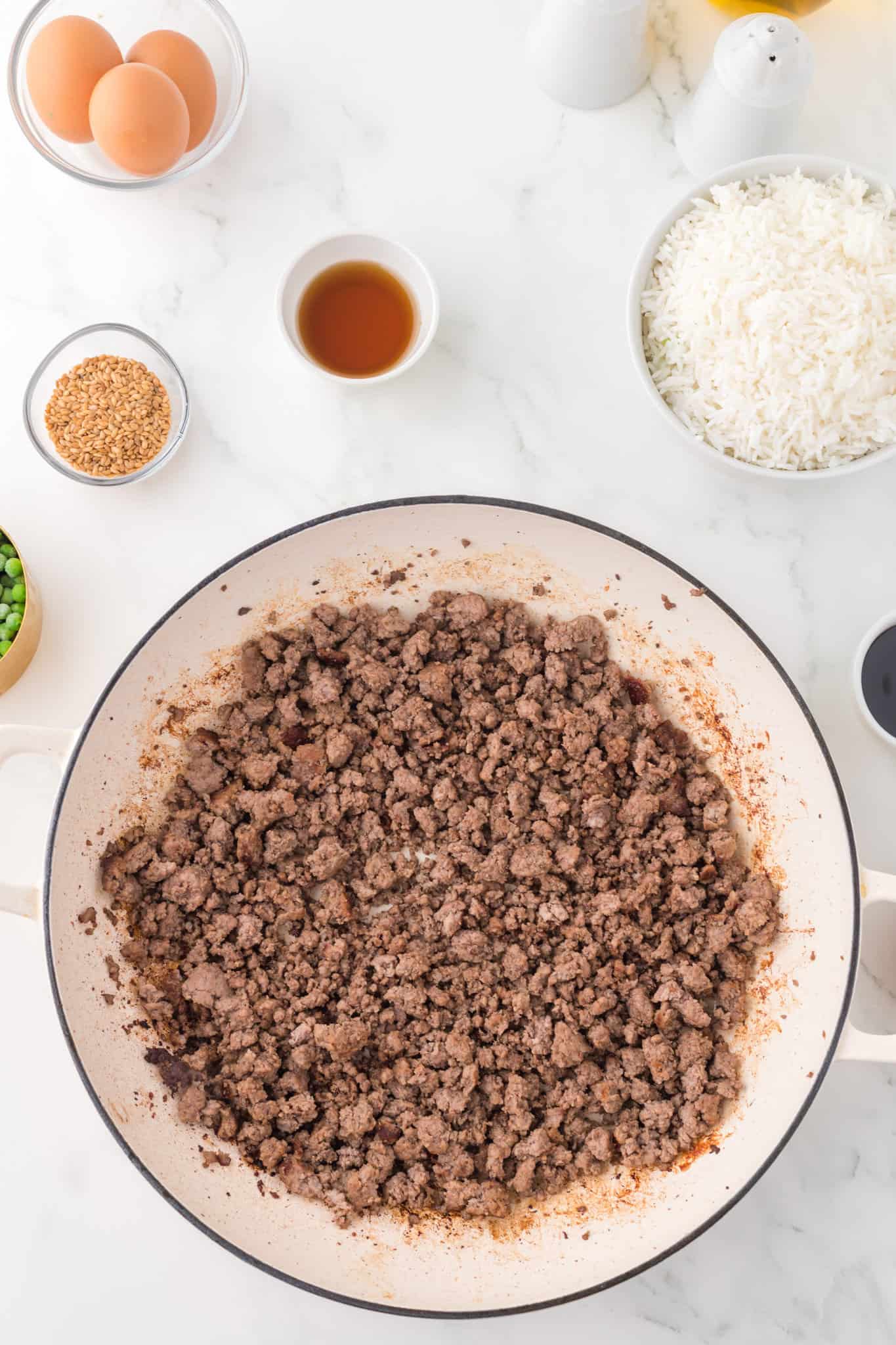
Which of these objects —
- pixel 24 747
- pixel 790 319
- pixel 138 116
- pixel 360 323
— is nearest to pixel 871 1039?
pixel 790 319

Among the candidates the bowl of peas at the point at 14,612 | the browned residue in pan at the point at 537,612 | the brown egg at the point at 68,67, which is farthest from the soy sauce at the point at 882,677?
the brown egg at the point at 68,67

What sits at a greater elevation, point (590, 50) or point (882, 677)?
point (590, 50)

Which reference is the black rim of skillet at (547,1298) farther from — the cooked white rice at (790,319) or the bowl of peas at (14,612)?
the cooked white rice at (790,319)

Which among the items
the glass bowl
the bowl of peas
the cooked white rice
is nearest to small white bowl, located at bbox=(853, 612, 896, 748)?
the cooked white rice

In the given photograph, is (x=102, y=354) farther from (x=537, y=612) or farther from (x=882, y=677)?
(x=882, y=677)

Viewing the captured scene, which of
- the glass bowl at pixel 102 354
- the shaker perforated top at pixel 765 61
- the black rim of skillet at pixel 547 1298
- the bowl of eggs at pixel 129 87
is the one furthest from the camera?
the glass bowl at pixel 102 354

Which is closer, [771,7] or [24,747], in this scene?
[24,747]

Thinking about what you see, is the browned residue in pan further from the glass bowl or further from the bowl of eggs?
the bowl of eggs
